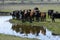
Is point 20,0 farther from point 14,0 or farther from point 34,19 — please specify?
point 34,19

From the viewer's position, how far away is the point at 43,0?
288 feet

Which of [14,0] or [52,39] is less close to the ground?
[52,39]

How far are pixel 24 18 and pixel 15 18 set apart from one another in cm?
405

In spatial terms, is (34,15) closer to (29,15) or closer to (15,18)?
(29,15)

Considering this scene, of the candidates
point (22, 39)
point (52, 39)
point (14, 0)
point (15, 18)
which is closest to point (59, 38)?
point (52, 39)

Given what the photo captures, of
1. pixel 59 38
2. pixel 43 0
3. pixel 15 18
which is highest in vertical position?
pixel 59 38

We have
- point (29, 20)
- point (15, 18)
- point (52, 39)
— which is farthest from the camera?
point (15, 18)

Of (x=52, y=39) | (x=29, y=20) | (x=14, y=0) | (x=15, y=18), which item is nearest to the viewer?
(x=52, y=39)

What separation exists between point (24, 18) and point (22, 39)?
13822 millimetres

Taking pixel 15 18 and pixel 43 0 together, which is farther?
pixel 43 0

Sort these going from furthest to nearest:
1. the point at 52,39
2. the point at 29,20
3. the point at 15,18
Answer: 1. the point at 15,18
2. the point at 29,20
3. the point at 52,39

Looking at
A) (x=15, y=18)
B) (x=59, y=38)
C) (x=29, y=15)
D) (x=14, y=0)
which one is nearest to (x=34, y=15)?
(x=29, y=15)

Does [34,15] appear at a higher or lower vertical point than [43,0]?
higher

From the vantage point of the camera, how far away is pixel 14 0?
85.9 meters
